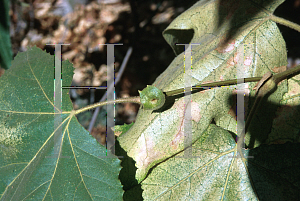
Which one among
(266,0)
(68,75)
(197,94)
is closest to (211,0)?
(266,0)

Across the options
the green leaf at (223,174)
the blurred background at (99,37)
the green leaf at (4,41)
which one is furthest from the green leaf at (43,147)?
the blurred background at (99,37)

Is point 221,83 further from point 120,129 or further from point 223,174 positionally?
point 120,129

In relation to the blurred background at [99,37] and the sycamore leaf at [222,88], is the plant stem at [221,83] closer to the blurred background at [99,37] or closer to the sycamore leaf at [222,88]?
the sycamore leaf at [222,88]

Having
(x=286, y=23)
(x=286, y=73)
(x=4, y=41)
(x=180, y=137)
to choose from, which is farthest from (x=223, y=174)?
(x=4, y=41)

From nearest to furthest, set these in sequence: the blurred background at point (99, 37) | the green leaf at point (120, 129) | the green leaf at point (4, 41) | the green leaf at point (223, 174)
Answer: the green leaf at point (223, 174)
the green leaf at point (120, 129)
the green leaf at point (4, 41)
the blurred background at point (99, 37)

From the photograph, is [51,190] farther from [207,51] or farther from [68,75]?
[207,51]

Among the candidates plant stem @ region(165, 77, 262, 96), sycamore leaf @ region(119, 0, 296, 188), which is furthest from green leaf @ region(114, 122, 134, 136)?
plant stem @ region(165, 77, 262, 96)
